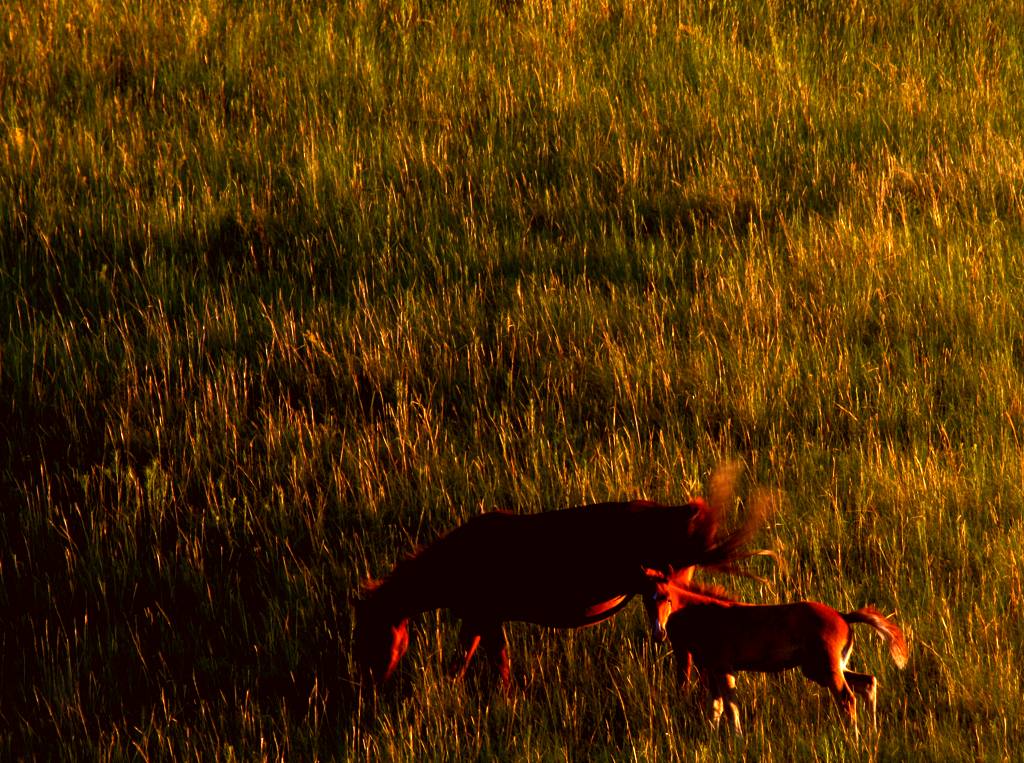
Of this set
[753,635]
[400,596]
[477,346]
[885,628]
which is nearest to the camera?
[753,635]

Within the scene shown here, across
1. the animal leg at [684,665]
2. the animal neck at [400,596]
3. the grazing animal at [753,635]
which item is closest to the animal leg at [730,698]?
the grazing animal at [753,635]

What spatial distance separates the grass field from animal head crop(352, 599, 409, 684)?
135 mm

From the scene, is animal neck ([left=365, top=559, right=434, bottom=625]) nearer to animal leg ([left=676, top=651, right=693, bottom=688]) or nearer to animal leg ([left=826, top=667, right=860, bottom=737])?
animal leg ([left=676, top=651, right=693, bottom=688])

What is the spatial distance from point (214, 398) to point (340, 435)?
61 cm

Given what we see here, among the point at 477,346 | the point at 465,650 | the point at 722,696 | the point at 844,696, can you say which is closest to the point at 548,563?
the point at 465,650

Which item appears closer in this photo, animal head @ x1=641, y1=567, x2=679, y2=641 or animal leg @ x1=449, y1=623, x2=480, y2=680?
animal head @ x1=641, y1=567, x2=679, y2=641

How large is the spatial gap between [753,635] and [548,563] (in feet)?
1.97

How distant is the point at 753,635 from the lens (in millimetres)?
3623

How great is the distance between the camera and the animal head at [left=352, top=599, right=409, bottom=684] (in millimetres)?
3959

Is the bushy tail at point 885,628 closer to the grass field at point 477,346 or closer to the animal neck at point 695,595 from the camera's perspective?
the grass field at point 477,346

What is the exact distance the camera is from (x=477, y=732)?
3904mm

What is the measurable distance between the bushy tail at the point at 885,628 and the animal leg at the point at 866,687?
3.9 inches

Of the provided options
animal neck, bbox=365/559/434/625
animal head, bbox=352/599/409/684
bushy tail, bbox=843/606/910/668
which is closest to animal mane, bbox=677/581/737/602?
bushy tail, bbox=843/606/910/668

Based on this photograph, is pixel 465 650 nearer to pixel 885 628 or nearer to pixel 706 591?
pixel 706 591
